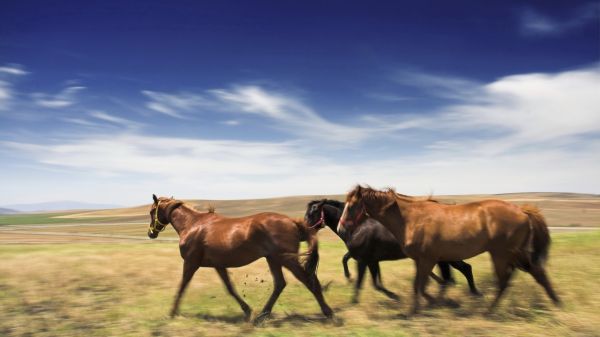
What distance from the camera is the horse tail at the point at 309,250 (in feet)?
24.3

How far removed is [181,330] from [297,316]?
7.18 ft

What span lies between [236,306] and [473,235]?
17.0ft

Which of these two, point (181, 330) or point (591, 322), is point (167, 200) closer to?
point (181, 330)

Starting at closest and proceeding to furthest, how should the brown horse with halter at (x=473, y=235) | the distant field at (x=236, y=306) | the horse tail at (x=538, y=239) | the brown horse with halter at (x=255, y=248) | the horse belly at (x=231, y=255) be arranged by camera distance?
the distant field at (x=236, y=306)
the brown horse with halter at (x=255, y=248)
the brown horse with halter at (x=473, y=235)
the horse belly at (x=231, y=255)
the horse tail at (x=538, y=239)

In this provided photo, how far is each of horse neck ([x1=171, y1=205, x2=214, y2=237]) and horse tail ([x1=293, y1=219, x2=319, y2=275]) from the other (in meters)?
2.17

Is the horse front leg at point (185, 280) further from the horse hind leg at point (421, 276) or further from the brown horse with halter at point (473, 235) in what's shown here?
the horse hind leg at point (421, 276)

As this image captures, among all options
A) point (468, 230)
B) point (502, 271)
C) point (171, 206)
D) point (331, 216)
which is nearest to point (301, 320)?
point (331, 216)

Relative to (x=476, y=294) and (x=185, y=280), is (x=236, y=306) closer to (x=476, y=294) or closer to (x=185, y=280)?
(x=185, y=280)

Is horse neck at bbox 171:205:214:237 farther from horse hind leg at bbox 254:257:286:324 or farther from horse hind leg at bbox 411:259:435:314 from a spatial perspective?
horse hind leg at bbox 411:259:435:314

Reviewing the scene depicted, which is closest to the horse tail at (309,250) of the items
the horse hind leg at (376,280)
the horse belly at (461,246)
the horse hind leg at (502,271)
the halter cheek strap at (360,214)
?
the halter cheek strap at (360,214)

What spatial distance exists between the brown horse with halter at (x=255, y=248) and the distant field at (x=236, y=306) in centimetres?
65

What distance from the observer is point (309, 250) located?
7.42 metres

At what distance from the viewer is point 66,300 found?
8.77 m

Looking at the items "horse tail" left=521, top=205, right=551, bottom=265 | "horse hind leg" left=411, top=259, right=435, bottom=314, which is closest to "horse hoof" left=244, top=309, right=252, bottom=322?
"horse hind leg" left=411, top=259, right=435, bottom=314
